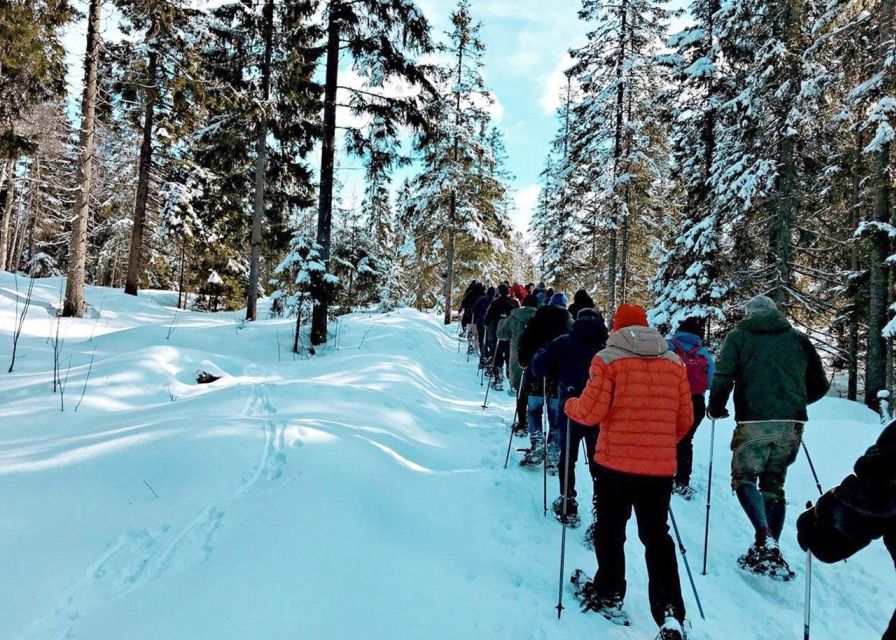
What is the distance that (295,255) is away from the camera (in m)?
12.2

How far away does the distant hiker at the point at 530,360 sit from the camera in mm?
6247

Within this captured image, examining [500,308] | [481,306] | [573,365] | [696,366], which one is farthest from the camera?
[481,306]

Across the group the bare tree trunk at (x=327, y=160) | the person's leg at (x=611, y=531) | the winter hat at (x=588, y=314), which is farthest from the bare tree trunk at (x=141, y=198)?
the person's leg at (x=611, y=531)

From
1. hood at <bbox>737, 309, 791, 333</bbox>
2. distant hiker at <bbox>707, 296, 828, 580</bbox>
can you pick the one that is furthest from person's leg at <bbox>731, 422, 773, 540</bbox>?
hood at <bbox>737, 309, 791, 333</bbox>

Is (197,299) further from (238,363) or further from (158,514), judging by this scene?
(158,514)

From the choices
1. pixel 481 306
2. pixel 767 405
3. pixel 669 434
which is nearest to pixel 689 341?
pixel 767 405

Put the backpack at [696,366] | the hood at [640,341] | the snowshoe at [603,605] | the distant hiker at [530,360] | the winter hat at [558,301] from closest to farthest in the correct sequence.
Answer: the hood at [640,341], the snowshoe at [603,605], the backpack at [696,366], the distant hiker at [530,360], the winter hat at [558,301]

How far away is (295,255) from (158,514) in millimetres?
8946

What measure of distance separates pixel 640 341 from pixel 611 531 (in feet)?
4.55

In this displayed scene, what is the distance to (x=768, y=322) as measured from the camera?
14.5 ft

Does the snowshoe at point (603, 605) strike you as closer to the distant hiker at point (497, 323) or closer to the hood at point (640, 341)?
the hood at point (640, 341)

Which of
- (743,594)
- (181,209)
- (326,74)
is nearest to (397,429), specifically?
(743,594)

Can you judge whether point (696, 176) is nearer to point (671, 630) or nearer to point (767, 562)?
point (767, 562)

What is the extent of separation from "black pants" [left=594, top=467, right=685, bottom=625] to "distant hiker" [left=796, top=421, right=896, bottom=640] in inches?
44.5
